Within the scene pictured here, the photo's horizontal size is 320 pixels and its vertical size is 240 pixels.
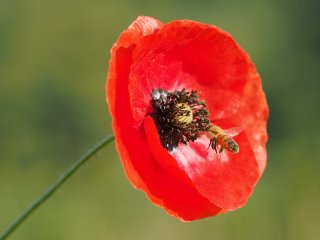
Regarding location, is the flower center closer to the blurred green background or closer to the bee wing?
the bee wing

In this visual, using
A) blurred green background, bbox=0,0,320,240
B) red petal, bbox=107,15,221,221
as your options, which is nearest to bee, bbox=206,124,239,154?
red petal, bbox=107,15,221,221

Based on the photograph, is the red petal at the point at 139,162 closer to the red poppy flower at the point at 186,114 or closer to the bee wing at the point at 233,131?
the red poppy flower at the point at 186,114

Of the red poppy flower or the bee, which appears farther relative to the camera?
the bee

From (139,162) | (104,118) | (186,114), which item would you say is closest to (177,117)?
(186,114)

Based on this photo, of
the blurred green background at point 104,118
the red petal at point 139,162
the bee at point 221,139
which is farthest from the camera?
the blurred green background at point 104,118

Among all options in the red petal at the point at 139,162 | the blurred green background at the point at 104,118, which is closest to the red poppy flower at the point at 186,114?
the red petal at the point at 139,162

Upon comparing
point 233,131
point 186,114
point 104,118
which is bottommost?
point 233,131

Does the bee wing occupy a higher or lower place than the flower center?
Result: lower

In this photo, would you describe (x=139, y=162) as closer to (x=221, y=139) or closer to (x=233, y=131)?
(x=221, y=139)

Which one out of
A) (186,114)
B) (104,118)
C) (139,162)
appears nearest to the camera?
(139,162)
